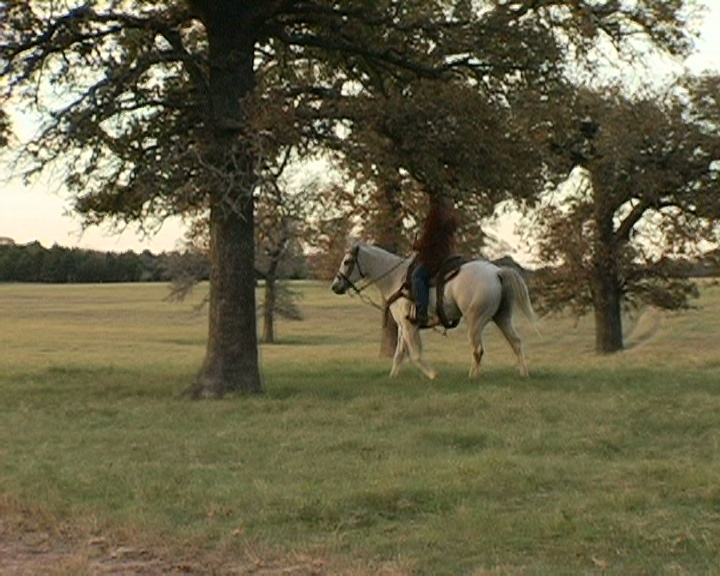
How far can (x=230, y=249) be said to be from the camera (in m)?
19.5

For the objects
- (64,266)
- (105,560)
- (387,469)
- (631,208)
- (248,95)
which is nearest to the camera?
(105,560)

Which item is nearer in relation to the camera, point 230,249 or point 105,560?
point 105,560

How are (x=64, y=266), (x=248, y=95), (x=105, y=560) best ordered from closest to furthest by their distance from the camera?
(x=105, y=560) < (x=248, y=95) < (x=64, y=266)

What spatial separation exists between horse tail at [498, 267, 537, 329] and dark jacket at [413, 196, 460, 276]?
1.02 metres

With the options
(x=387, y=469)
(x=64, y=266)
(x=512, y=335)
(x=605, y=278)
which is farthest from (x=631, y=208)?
(x=64, y=266)

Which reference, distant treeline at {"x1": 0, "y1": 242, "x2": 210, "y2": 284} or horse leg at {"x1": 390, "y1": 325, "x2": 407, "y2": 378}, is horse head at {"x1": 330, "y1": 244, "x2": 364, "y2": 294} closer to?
horse leg at {"x1": 390, "y1": 325, "x2": 407, "y2": 378}

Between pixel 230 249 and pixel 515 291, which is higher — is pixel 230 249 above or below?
above

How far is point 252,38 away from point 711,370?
11190 millimetres

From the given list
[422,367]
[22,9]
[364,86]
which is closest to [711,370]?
[422,367]

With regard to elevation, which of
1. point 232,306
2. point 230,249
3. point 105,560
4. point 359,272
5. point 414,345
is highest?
point 230,249

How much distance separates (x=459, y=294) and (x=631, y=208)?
20093 mm

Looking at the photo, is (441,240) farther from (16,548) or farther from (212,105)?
(16,548)

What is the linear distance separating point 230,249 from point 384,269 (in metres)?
3.00

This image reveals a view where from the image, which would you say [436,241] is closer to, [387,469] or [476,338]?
[476,338]
